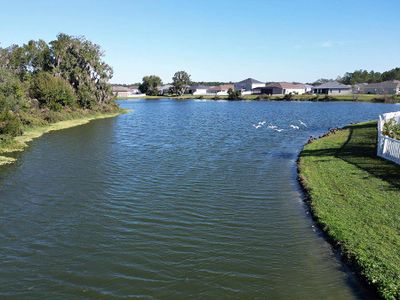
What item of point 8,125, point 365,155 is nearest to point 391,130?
point 365,155

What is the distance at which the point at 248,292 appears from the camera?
990cm


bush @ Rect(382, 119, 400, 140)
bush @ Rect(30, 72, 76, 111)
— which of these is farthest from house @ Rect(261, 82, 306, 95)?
bush @ Rect(382, 119, 400, 140)

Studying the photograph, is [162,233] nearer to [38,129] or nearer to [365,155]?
[365,155]

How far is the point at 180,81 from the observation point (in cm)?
17900

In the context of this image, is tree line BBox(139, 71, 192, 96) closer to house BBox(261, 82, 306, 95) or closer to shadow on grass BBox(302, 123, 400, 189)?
house BBox(261, 82, 306, 95)

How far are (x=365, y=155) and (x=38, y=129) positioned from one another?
35.3 meters

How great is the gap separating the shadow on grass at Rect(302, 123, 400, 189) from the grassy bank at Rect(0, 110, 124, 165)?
2151cm

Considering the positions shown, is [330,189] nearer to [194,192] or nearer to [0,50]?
[194,192]

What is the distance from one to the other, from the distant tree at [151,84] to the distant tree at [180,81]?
8552 mm

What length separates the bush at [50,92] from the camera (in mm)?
57231

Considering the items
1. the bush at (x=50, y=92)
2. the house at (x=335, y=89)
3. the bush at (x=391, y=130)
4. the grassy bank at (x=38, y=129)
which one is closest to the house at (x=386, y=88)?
the house at (x=335, y=89)

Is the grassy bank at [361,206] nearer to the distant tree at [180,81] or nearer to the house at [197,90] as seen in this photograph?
the distant tree at [180,81]

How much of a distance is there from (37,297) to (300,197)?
1173cm

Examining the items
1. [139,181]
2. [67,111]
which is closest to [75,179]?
[139,181]
